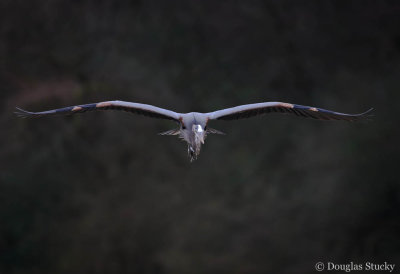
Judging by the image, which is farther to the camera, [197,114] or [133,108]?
[133,108]

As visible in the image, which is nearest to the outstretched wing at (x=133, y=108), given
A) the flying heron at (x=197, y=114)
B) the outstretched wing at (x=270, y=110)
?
the flying heron at (x=197, y=114)

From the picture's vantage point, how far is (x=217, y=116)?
8828 mm

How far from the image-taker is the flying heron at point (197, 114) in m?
8.40

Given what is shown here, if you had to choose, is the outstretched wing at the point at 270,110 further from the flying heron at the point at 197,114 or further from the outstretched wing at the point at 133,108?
the outstretched wing at the point at 133,108

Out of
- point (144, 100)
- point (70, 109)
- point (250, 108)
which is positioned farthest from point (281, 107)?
point (144, 100)

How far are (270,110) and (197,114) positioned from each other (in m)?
1.13

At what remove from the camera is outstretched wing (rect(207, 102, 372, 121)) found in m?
8.79

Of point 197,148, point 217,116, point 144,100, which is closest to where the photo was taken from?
point 197,148

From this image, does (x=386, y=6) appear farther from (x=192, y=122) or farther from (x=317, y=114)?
(x=192, y=122)

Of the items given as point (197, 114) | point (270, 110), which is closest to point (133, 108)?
point (197, 114)

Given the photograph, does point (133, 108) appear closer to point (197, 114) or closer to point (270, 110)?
point (197, 114)

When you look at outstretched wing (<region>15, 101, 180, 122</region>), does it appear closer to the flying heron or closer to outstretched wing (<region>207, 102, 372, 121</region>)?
the flying heron

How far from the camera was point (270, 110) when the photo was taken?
29.9 feet

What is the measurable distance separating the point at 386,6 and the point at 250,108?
9061 mm
